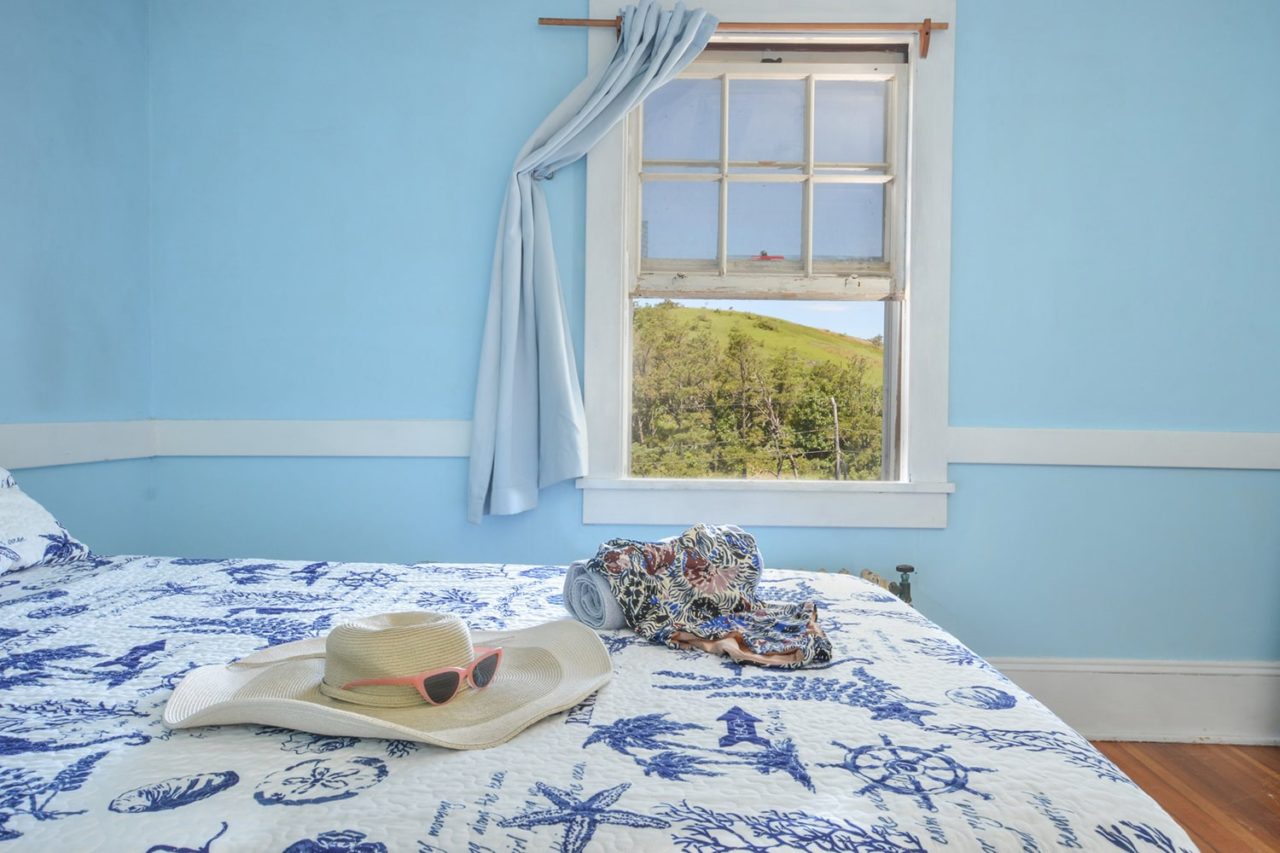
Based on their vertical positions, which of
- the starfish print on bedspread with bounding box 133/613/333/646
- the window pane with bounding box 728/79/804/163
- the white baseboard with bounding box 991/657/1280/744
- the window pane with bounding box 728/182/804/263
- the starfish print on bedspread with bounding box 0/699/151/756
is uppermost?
the window pane with bounding box 728/79/804/163

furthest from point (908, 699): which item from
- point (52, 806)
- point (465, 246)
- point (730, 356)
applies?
point (465, 246)

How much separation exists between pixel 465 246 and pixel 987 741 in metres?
2.32

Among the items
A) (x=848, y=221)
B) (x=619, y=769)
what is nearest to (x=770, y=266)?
(x=848, y=221)

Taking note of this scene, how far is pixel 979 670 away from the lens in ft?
4.53

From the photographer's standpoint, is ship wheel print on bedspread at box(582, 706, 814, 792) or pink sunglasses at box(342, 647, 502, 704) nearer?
ship wheel print on bedspread at box(582, 706, 814, 792)

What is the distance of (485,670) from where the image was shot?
1.24 metres

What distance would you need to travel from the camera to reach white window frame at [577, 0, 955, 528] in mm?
2871

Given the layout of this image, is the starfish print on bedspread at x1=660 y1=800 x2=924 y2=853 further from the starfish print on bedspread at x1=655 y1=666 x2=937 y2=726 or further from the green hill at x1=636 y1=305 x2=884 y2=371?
the green hill at x1=636 y1=305 x2=884 y2=371

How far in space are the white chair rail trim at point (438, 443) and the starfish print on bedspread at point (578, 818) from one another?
A: 210cm

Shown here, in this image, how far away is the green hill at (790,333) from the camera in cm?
305

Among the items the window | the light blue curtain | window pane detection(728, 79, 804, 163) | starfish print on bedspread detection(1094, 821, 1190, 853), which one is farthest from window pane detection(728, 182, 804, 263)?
starfish print on bedspread detection(1094, 821, 1190, 853)

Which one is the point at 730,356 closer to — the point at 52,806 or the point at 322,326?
the point at 322,326

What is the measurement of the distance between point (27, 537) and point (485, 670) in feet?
4.23

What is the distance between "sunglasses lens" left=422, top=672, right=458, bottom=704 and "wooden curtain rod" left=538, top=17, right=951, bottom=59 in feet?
7.64
